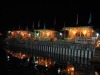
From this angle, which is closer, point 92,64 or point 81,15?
point 92,64

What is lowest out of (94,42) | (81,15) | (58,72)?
(58,72)

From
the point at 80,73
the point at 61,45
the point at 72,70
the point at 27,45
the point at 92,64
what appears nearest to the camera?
the point at 80,73

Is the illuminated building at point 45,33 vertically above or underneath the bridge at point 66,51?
above

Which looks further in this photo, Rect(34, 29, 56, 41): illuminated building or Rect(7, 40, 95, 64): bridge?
Rect(34, 29, 56, 41): illuminated building

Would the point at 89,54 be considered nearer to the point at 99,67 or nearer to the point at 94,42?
the point at 94,42

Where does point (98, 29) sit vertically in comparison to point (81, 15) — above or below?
below

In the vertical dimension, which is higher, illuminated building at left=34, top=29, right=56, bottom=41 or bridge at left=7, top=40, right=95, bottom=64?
illuminated building at left=34, top=29, right=56, bottom=41

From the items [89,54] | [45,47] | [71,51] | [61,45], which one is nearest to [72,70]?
[89,54]

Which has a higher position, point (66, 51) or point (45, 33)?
point (45, 33)

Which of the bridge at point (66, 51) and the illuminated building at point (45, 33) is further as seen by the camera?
the illuminated building at point (45, 33)

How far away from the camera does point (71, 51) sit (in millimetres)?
53500

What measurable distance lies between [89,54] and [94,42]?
8.47 feet

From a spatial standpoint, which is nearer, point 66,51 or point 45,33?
point 66,51

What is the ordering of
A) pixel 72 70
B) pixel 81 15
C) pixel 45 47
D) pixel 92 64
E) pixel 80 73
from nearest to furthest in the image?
→ pixel 80 73 < pixel 72 70 < pixel 92 64 < pixel 45 47 < pixel 81 15
